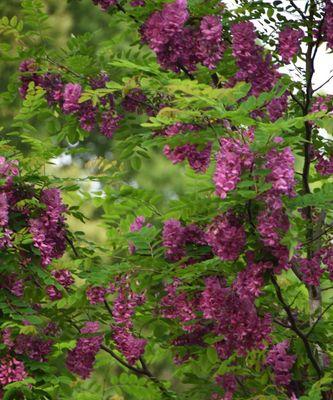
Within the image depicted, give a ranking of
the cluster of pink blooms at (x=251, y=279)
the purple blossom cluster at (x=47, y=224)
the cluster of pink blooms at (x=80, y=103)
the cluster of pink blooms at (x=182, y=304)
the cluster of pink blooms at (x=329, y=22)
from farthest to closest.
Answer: the cluster of pink blooms at (x=80, y=103) < the cluster of pink blooms at (x=329, y=22) < the purple blossom cluster at (x=47, y=224) < the cluster of pink blooms at (x=182, y=304) < the cluster of pink blooms at (x=251, y=279)

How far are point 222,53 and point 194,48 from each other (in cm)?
33

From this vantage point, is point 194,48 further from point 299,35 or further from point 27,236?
point 27,236

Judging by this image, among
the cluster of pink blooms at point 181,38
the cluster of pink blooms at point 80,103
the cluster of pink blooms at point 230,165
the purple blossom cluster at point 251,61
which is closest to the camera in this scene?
the cluster of pink blooms at point 230,165

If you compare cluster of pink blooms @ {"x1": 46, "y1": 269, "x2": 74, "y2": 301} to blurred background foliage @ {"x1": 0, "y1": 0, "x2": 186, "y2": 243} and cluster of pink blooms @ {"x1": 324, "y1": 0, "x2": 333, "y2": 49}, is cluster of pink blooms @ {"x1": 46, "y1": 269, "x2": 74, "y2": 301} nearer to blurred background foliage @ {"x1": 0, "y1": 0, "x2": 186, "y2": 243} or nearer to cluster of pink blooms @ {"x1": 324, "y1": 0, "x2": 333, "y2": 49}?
cluster of pink blooms @ {"x1": 324, "y1": 0, "x2": 333, "y2": 49}

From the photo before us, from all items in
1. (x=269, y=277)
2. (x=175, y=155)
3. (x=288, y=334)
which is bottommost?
(x=288, y=334)

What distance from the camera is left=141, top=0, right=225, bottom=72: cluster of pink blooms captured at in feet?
19.5

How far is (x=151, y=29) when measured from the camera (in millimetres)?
6094

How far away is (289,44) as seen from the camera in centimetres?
668

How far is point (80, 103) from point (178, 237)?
1523 millimetres

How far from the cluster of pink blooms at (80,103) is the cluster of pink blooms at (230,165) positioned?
209cm

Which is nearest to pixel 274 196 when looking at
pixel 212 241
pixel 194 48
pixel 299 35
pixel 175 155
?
pixel 212 241

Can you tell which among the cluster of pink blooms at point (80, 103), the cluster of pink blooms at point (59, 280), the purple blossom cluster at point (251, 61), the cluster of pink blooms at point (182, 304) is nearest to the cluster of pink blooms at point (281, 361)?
the cluster of pink blooms at point (182, 304)

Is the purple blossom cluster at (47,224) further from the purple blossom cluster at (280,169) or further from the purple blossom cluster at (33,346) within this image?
the purple blossom cluster at (280,169)

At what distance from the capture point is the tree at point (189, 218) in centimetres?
513
